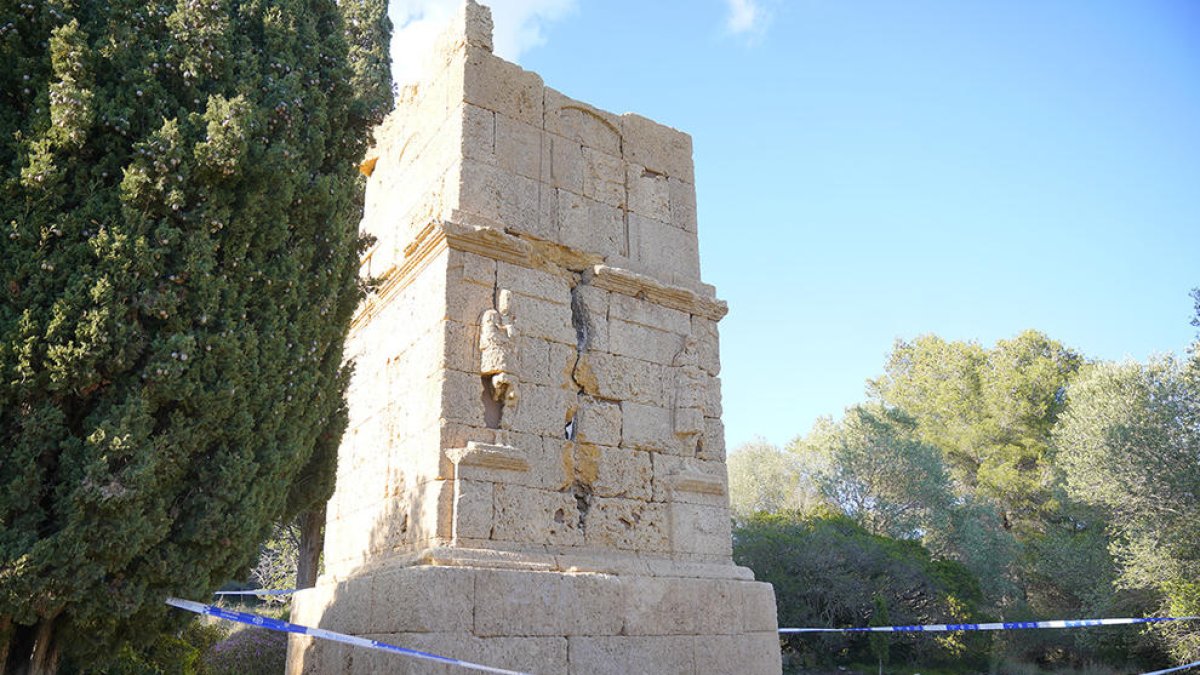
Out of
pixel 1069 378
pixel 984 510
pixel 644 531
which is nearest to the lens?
pixel 644 531

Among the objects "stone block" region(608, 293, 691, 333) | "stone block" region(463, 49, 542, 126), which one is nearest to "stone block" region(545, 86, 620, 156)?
"stone block" region(463, 49, 542, 126)

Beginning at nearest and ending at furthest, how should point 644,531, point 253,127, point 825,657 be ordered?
1. point 253,127
2. point 644,531
3. point 825,657

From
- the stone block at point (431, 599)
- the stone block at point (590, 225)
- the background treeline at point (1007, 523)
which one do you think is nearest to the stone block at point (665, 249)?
the stone block at point (590, 225)

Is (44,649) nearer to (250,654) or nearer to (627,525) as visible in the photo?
(627,525)

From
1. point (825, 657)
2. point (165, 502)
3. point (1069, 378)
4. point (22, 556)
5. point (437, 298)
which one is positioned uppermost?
point (1069, 378)

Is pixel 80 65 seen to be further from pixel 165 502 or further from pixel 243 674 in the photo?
pixel 243 674

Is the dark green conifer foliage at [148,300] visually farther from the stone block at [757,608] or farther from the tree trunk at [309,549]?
the tree trunk at [309,549]

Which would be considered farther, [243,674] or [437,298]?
[243,674]

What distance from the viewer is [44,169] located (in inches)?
158

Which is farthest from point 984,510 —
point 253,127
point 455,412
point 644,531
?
point 253,127

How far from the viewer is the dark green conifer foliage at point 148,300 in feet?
12.6

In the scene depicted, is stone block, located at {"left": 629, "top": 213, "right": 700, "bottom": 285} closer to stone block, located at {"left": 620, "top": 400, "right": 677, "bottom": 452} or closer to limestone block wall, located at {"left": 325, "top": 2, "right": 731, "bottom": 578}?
limestone block wall, located at {"left": 325, "top": 2, "right": 731, "bottom": 578}

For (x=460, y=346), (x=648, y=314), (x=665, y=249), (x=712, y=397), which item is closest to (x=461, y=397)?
(x=460, y=346)

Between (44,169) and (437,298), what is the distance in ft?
7.39
